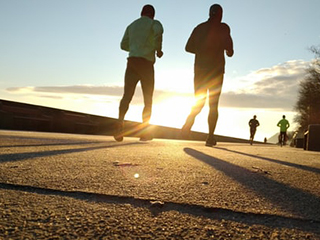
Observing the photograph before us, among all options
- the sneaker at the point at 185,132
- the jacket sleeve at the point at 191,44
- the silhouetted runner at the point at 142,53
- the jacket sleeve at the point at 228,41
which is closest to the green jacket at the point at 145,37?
the silhouetted runner at the point at 142,53

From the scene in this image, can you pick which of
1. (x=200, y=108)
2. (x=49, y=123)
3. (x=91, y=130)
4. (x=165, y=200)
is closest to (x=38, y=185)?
(x=165, y=200)

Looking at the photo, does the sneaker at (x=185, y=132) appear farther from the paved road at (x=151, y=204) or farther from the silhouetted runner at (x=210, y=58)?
the paved road at (x=151, y=204)

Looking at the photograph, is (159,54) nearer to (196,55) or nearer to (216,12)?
(196,55)

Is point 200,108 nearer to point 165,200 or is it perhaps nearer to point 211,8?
point 211,8

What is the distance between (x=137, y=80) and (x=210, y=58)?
135 centimetres

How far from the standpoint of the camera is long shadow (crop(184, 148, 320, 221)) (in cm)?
163

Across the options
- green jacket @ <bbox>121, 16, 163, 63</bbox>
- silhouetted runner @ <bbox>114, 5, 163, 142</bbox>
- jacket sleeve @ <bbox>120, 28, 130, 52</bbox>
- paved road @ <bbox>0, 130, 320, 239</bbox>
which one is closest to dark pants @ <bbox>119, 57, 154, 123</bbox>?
silhouetted runner @ <bbox>114, 5, 163, 142</bbox>

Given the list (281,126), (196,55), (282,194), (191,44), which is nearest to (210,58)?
(196,55)

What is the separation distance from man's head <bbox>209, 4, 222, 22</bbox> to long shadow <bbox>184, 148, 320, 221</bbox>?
423 centimetres

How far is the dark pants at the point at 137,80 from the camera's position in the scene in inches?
269

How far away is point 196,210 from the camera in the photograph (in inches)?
61.8

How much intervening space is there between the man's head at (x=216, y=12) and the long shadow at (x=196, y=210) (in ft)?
17.0

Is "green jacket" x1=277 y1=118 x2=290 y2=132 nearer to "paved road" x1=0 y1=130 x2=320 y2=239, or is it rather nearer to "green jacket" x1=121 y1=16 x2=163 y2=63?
"green jacket" x1=121 y1=16 x2=163 y2=63

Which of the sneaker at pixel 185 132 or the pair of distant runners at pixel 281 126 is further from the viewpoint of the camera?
the pair of distant runners at pixel 281 126
